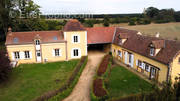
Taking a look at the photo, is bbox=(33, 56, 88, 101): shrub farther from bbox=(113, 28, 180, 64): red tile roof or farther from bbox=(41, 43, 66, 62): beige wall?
bbox=(113, 28, 180, 64): red tile roof

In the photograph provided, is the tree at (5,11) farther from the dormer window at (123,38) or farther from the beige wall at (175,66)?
the beige wall at (175,66)

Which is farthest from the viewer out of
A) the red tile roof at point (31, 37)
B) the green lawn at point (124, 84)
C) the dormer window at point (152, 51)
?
the red tile roof at point (31, 37)

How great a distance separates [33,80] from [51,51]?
815 centimetres

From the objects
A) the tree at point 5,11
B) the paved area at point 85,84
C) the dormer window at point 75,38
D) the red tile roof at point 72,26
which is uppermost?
the tree at point 5,11

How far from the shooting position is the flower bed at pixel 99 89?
13.4 m

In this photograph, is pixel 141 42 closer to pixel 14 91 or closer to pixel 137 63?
pixel 137 63

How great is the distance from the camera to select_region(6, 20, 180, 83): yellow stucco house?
20.0 meters

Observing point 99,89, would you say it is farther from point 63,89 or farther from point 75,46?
point 75,46

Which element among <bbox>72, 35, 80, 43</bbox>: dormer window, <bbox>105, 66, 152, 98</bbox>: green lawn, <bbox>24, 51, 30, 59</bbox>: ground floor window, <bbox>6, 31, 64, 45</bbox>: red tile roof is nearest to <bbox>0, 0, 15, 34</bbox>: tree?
<bbox>6, 31, 64, 45</bbox>: red tile roof

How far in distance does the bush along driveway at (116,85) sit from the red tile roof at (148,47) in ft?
11.7

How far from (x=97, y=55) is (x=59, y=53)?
8.18 m

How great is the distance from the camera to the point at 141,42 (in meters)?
22.5

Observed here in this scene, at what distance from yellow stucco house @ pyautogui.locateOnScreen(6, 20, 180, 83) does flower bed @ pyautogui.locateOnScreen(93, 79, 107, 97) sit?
310 inches

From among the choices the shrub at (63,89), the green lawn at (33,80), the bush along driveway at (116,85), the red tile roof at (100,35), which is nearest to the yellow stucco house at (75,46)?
the red tile roof at (100,35)
